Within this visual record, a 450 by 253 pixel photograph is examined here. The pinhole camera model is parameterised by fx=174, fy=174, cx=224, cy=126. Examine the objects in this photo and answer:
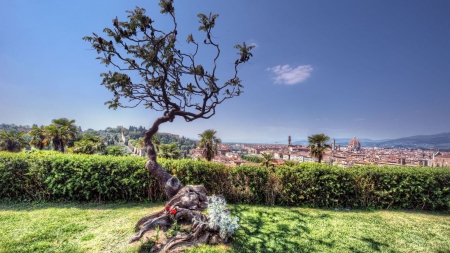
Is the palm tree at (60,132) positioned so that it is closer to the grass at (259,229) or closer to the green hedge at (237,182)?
the green hedge at (237,182)

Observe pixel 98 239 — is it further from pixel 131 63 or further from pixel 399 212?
pixel 399 212

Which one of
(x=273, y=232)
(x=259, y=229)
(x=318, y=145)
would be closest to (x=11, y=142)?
(x=259, y=229)

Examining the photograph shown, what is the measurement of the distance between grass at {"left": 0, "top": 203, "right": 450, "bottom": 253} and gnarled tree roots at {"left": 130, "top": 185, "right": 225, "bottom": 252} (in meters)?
0.20

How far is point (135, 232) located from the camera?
3.72m

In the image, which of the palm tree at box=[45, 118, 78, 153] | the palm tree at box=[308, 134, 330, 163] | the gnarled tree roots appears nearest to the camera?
the gnarled tree roots

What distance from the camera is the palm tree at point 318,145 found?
20.1m

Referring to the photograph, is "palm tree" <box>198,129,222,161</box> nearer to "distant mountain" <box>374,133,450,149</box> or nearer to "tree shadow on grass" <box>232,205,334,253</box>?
"tree shadow on grass" <box>232,205,334,253</box>

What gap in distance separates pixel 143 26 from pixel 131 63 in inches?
41.3

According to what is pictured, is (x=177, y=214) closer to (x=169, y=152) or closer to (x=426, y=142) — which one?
(x=169, y=152)

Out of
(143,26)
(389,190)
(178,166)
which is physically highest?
(143,26)

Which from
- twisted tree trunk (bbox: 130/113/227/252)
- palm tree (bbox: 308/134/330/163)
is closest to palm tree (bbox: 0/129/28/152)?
twisted tree trunk (bbox: 130/113/227/252)

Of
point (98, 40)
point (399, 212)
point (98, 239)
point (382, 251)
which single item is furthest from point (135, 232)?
point (399, 212)

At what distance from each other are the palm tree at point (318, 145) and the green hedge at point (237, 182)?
14215 mm

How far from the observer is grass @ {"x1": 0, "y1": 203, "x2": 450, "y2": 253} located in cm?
339
